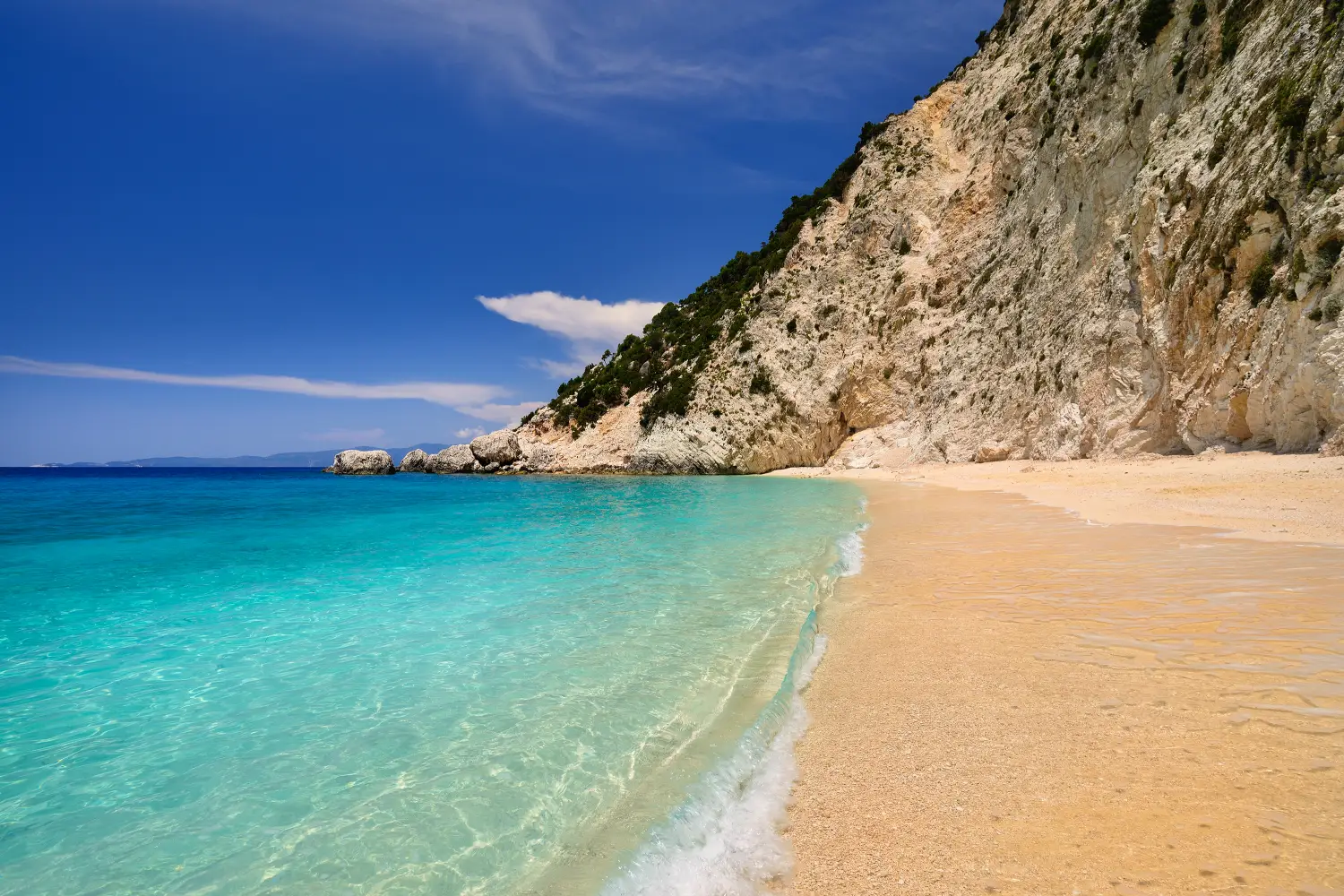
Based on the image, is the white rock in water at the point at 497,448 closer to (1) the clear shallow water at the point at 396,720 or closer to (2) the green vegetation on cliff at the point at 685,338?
(2) the green vegetation on cliff at the point at 685,338

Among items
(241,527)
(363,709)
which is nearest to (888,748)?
(363,709)

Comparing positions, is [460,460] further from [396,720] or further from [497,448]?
[396,720]

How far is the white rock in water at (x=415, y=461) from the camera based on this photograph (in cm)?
6938

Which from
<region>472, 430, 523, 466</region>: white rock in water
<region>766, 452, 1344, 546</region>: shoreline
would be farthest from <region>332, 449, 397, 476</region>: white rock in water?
<region>766, 452, 1344, 546</region>: shoreline

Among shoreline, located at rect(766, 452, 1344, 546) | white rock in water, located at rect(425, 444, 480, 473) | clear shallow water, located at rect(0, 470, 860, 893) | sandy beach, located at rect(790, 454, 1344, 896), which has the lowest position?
clear shallow water, located at rect(0, 470, 860, 893)

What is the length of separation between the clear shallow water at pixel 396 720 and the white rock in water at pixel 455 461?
52730 millimetres

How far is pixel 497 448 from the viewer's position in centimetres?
6022

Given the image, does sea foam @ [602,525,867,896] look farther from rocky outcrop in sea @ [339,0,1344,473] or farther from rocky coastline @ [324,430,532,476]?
rocky coastline @ [324,430,532,476]

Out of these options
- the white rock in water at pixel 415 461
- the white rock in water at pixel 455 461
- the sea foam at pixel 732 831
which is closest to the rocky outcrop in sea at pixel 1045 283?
the white rock in water at pixel 455 461

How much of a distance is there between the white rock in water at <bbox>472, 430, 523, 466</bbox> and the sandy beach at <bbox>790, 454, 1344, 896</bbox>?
54.4 meters

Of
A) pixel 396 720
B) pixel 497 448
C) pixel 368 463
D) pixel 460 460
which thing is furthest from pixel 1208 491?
pixel 368 463

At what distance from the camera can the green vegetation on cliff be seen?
49312 mm

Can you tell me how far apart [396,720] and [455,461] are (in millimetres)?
63624

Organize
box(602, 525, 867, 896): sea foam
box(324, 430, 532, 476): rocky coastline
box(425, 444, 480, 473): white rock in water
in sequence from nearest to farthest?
box(602, 525, 867, 896): sea foam < box(324, 430, 532, 476): rocky coastline < box(425, 444, 480, 473): white rock in water
